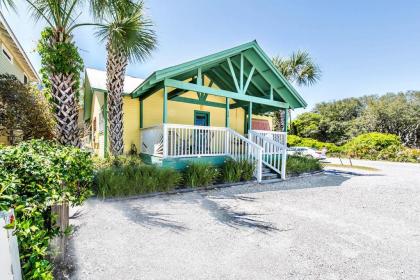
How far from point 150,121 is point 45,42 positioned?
5.53m

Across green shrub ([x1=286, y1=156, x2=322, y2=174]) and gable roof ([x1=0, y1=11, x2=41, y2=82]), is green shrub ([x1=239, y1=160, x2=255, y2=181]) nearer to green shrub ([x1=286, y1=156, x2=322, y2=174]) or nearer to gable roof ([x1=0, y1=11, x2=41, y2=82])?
green shrub ([x1=286, y1=156, x2=322, y2=174])

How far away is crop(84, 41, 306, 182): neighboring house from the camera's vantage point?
862 centimetres

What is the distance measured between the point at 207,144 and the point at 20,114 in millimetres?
6958

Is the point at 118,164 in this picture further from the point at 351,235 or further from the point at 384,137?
the point at 384,137

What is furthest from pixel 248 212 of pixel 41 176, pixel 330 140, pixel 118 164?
pixel 330 140

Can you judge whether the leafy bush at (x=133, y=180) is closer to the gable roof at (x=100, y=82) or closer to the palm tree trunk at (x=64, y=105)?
the palm tree trunk at (x=64, y=105)

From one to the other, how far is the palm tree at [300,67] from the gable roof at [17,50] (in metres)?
14.5

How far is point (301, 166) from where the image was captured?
11.1 m

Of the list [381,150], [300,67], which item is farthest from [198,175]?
[381,150]

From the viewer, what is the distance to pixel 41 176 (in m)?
2.25

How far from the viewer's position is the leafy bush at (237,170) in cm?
861

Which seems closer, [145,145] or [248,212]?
[248,212]

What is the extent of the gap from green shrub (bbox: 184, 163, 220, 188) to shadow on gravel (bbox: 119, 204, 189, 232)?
8.01 ft

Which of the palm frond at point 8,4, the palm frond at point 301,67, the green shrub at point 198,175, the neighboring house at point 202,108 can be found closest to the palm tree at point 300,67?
the palm frond at point 301,67
